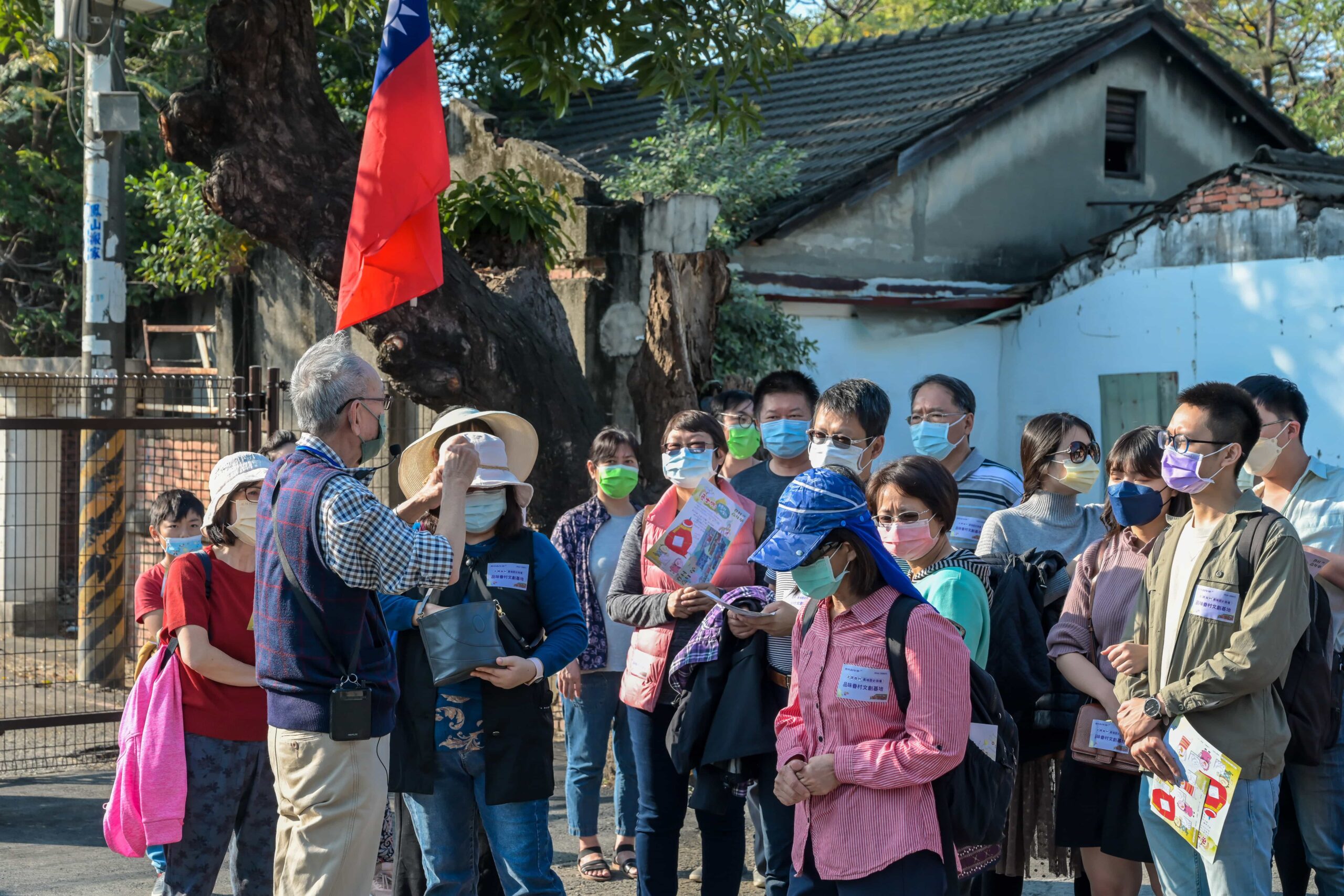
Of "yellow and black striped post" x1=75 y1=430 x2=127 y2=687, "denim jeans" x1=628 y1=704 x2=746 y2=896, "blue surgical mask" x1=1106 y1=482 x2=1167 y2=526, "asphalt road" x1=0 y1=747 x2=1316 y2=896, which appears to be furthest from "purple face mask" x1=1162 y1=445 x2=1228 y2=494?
"yellow and black striped post" x1=75 y1=430 x2=127 y2=687

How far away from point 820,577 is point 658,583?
6.40ft

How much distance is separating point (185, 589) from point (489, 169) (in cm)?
800

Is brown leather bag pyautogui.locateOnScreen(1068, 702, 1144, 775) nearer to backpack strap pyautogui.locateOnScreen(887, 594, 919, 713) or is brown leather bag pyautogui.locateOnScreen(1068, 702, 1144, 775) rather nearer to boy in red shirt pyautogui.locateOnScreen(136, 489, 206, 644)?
backpack strap pyautogui.locateOnScreen(887, 594, 919, 713)

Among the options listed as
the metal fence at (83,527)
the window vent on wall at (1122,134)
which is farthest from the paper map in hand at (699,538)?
the window vent on wall at (1122,134)

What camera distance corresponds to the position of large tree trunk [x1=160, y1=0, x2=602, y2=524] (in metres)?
7.04

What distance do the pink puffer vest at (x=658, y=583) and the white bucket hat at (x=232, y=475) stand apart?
1434 millimetres

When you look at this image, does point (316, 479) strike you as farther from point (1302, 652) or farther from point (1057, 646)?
point (1302, 652)

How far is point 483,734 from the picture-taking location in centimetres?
446

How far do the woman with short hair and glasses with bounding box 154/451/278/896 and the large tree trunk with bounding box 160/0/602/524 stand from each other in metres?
2.56

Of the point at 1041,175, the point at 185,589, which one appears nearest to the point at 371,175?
the point at 185,589

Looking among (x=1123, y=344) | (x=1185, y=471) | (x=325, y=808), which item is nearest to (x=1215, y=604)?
(x=1185, y=471)

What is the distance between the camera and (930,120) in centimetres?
1395

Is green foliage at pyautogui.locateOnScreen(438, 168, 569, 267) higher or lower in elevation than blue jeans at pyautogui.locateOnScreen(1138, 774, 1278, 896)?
higher

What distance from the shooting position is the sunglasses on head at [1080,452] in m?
5.07
